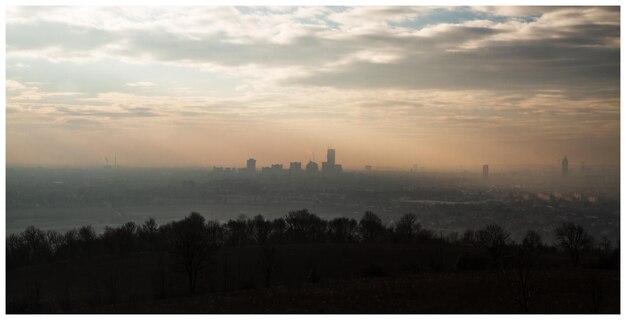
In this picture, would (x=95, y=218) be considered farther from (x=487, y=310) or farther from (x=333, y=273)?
(x=487, y=310)

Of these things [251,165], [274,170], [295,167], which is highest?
[251,165]

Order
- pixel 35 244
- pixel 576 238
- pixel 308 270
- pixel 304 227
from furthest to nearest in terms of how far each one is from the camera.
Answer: pixel 304 227, pixel 35 244, pixel 576 238, pixel 308 270

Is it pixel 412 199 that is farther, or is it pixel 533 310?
pixel 412 199

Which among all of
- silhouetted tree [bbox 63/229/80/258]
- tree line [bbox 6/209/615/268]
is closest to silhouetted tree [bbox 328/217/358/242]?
tree line [bbox 6/209/615/268]

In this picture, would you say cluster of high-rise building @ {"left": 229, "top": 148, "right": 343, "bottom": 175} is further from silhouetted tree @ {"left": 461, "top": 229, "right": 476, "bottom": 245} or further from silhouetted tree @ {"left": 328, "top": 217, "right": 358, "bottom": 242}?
silhouetted tree @ {"left": 461, "top": 229, "right": 476, "bottom": 245}

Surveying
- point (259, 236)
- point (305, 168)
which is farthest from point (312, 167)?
point (259, 236)

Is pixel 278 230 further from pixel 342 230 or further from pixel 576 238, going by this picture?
pixel 576 238

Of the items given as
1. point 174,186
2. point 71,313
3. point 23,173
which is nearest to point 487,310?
point 71,313
